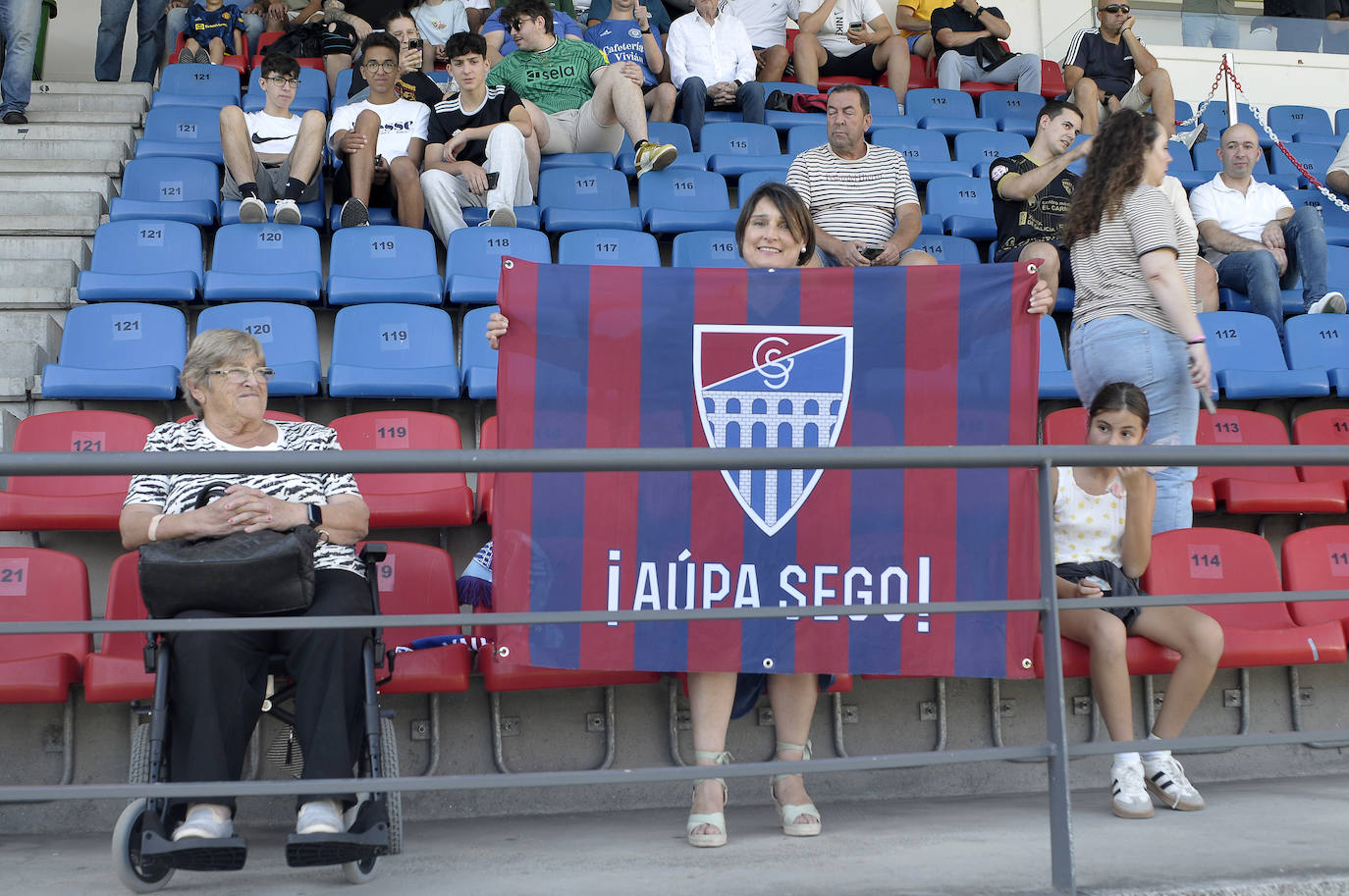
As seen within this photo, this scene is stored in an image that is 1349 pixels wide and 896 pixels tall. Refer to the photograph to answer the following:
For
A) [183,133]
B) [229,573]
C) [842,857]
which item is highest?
[183,133]

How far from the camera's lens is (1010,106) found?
7008 mm

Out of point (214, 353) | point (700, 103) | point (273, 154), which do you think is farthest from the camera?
point (700, 103)

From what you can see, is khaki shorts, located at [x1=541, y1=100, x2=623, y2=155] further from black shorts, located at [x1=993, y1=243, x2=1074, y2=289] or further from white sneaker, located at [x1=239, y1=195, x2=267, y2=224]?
black shorts, located at [x1=993, y1=243, x2=1074, y2=289]

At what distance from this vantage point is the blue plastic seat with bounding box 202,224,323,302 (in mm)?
4152

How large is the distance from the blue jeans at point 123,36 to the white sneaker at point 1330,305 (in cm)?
575

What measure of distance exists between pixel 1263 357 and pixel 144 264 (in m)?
3.88

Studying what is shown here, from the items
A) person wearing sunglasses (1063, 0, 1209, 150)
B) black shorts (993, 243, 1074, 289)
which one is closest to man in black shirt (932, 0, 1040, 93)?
person wearing sunglasses (1063, 0, 1209, 150)

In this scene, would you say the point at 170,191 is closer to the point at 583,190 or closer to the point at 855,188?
the point at 583,190

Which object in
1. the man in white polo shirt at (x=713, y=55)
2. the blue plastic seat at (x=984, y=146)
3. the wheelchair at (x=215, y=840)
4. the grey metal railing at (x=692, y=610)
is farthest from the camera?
the man in white polo shirt at (x=713, y=55)

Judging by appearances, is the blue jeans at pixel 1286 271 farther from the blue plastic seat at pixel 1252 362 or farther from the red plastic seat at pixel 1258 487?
the red plastic seat at pixel 1258 487

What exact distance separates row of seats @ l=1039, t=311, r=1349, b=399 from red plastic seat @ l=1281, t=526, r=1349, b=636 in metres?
0.78

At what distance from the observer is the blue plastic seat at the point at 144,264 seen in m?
4.10

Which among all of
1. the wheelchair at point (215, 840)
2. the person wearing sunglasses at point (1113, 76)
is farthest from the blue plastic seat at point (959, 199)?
the wheelchair at point (215, 840)

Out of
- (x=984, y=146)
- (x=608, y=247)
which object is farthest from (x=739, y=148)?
(x=608, y=247)
